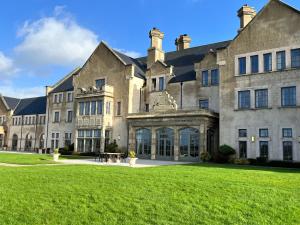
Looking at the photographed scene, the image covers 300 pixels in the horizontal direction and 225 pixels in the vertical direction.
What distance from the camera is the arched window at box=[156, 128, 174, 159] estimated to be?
3403cm

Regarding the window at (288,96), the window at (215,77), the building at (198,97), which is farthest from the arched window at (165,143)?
the window at (288,96)

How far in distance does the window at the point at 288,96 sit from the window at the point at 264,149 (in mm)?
3883

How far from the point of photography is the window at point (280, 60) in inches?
1148

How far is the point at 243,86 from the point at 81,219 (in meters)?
25.1

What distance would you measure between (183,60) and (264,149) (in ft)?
58.2

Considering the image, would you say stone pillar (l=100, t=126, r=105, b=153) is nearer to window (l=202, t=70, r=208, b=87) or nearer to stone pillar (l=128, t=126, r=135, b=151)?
stone pillar (l=128, t=126, r=135, b=151)

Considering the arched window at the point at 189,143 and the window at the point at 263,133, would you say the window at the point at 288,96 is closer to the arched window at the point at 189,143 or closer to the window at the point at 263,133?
the window at the point at 263,133

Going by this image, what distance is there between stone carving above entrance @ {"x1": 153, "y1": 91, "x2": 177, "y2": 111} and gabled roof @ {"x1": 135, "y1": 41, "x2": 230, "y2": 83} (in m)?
3.71

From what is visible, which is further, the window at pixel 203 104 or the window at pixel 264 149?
the window at pixel 203 104

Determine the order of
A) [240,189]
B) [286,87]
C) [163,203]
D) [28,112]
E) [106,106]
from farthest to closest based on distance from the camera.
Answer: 1. [28,112]
2. [106,106]
3. [286,87]
4. [240,189]
5. [163,203]

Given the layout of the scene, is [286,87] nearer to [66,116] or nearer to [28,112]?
[66,116]

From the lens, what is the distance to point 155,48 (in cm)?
4416

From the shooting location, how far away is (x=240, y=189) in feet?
39.3

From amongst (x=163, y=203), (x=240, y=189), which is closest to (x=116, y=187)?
(x=163, y=203)
